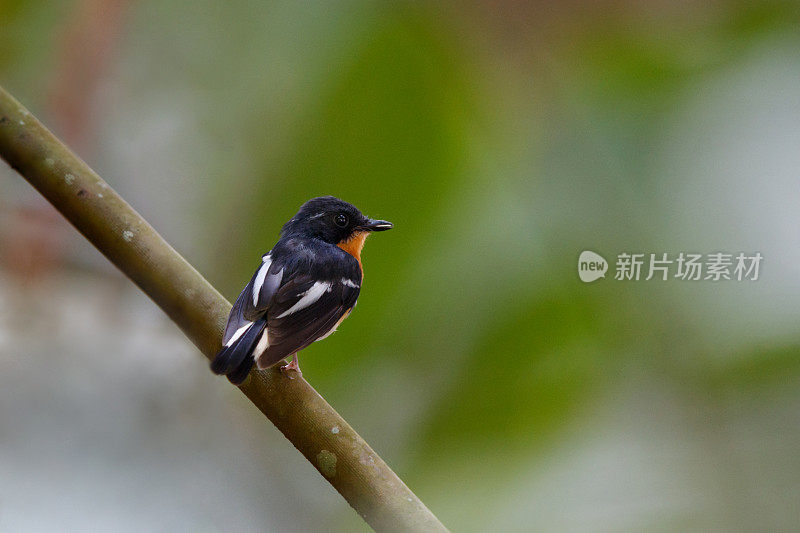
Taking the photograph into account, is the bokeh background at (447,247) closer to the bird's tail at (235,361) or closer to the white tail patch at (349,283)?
the white tail patch at (349,283)

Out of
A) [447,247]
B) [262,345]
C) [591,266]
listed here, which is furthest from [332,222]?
[591,266]

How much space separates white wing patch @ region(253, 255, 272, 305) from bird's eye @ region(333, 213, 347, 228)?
0.13 m

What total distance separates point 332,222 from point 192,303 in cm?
38

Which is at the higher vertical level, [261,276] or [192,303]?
[261,276]

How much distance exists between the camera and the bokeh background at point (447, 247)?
1.06 metres

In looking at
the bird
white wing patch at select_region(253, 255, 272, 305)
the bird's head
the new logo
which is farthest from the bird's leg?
the new logo

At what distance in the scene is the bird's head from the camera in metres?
1.10

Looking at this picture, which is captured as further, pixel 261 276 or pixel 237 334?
pixel 261 276

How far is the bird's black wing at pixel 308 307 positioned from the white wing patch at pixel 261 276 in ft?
0.09

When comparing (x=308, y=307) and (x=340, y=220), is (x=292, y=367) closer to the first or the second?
(x=308, y=307)

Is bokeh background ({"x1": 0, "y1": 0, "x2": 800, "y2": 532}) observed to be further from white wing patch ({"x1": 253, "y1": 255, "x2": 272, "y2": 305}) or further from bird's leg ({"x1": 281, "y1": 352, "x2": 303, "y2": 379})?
bird's leg ({"x1": 281, "y1": 352, "x2": 303, "y2": 379})

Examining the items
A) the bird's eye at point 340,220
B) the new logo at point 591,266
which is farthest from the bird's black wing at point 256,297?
the new logo at point 591,266

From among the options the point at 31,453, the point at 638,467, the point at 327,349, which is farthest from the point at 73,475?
the point at 638,467

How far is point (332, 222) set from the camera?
1106 mm
